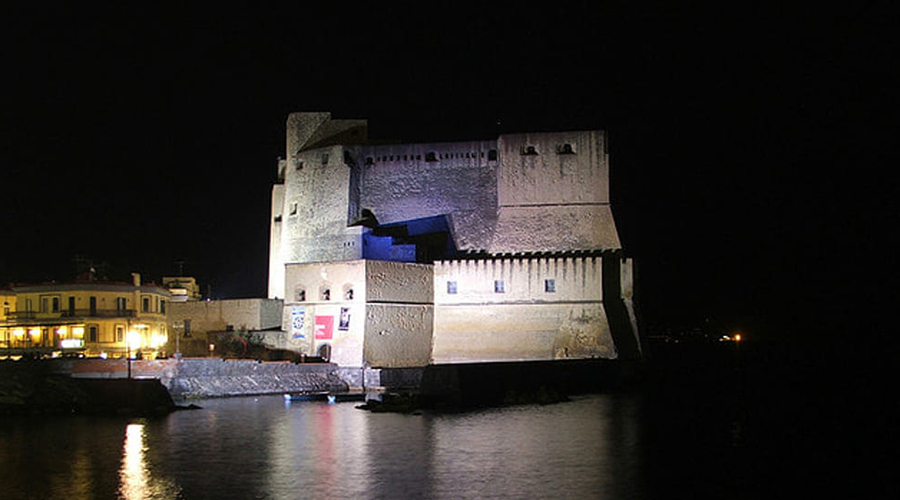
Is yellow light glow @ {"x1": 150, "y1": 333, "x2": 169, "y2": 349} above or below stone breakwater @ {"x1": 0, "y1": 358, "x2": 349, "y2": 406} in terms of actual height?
above

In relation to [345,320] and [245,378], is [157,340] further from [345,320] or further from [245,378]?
[345,320]

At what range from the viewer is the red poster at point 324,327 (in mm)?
32031

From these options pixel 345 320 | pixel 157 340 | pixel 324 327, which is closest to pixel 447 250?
pixel 345 320

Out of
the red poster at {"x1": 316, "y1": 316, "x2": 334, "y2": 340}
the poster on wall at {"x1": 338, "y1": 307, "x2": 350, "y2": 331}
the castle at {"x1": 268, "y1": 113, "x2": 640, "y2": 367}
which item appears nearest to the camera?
the poster on wall at {"x1": 338, "y1": 307, "x2": 350, "y2": 331}

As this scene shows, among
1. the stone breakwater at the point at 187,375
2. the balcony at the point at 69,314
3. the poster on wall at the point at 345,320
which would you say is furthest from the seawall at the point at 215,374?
the balcony at the point at 69,314

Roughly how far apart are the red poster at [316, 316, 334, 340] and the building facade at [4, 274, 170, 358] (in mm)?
6447

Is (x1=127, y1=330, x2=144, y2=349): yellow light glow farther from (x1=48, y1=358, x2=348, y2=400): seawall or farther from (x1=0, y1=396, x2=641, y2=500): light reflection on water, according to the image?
(x1=0, y1=396, x2=641, y2=500): light reflection on water

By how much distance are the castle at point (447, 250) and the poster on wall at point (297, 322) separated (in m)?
0.03

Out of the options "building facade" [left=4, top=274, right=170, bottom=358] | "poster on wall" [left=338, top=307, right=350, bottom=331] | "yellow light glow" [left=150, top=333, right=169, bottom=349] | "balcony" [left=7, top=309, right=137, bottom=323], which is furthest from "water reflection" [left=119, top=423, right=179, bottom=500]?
"yellow light glow" [left=150, top=333, right=169, bottom=349]

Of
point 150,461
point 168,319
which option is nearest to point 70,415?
point 150,461

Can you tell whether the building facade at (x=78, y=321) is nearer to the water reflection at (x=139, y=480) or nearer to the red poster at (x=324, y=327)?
the red poster at (x=324, y=327)

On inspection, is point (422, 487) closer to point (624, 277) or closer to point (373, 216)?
point (624, 277)

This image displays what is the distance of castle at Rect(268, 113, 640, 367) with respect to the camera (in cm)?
3222

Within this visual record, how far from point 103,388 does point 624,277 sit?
57.9 feet
